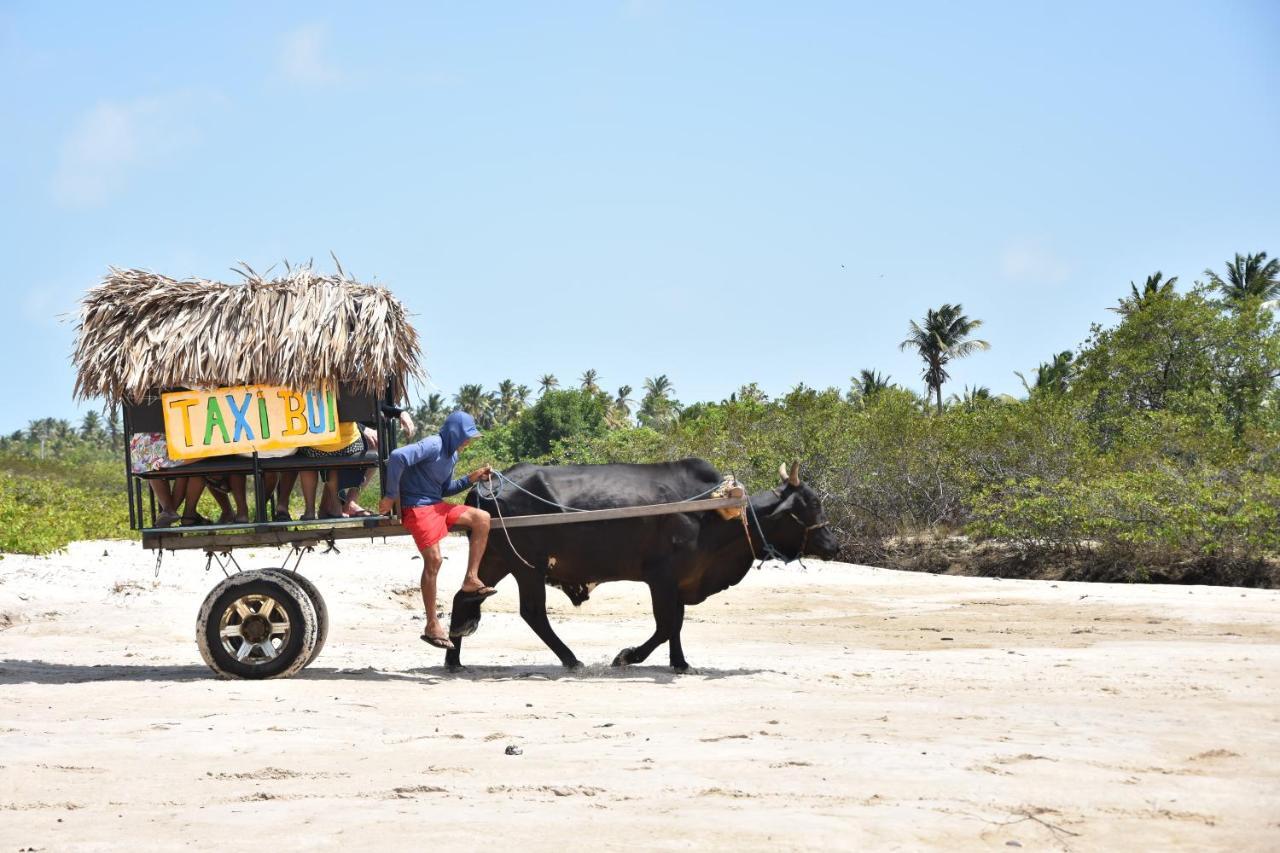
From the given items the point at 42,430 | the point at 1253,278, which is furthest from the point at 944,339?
the point at 42,430

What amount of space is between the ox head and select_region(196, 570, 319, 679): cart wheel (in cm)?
417

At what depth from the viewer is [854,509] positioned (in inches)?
1254

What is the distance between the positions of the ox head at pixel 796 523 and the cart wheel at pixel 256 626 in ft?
13.7

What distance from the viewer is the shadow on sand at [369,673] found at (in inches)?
413

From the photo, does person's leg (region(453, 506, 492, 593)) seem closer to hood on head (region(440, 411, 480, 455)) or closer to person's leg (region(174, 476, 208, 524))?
hood on head (region(440, 411, 480, 455))

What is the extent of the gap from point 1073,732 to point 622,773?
9.16 feet

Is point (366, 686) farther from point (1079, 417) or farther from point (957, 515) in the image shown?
point (1079, 417)

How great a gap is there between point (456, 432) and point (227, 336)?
195 cm

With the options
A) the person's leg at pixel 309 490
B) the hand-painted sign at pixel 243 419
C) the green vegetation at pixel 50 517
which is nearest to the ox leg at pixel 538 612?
the person's leg at pixel 309 490

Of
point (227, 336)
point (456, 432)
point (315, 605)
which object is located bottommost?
point (315, 605)

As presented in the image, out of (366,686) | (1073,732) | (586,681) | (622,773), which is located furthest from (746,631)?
(622,773)

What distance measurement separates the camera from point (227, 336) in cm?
993

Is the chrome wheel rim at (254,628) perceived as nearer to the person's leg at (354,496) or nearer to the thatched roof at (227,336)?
the person's leg at (354,496)

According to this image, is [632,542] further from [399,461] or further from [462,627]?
[399,461]
